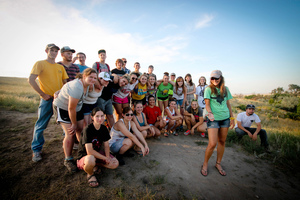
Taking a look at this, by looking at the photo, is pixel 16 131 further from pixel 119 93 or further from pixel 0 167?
pixel 119 93

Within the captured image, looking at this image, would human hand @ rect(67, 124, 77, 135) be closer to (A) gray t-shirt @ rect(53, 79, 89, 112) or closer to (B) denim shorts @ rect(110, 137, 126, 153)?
(A) gray t-shirt @ rect(53, 79, 89, 112)

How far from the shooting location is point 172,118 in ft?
16.2

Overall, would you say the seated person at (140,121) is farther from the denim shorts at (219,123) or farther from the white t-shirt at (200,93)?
the white t-shirt at (200,93)

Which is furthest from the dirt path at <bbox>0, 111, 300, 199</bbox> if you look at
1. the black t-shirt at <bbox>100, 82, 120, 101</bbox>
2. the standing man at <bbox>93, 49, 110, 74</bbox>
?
the standing man at <bbox>93, 49, 110, 74</bbox>

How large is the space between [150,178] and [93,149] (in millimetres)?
1397

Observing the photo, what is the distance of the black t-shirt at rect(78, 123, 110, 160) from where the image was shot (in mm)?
2396

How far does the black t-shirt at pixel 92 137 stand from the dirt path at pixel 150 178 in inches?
23.9

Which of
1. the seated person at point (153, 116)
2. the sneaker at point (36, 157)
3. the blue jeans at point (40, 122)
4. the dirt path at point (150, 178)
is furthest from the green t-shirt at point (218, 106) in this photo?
the sneaker at point (36, 157)

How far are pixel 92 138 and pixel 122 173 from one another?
3.59 feet

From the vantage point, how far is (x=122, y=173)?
2768 mm

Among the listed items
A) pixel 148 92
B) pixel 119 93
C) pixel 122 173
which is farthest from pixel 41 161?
pixel 148 92

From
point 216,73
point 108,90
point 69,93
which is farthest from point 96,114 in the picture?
point 216,73

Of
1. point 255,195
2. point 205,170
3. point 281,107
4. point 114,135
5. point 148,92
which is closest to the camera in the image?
point 255,195

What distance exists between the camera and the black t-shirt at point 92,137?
2396 millimetres
